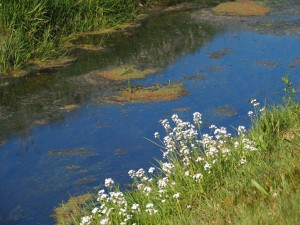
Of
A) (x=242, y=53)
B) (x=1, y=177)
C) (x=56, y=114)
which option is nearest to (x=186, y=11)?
(x=242, y=53)

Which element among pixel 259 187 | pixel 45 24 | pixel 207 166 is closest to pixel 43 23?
pixel 45 24

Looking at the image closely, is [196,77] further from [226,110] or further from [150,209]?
[150,209]

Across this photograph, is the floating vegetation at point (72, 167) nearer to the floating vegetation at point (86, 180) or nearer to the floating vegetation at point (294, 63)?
the floating vegetation at point (86, 180)

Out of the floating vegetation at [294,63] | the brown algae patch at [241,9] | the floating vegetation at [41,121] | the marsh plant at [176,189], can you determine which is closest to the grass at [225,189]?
the marsh plant at [176,189]

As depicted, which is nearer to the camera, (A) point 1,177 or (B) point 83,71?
(A) point 1,177

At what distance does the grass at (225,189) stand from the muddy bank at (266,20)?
653 cm

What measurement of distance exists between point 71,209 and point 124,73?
15.2ft

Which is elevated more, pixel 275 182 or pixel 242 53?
pixel 275 182

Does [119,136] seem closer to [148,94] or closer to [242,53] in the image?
[148,94]

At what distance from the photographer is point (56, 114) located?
980 cm

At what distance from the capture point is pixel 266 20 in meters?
14.3

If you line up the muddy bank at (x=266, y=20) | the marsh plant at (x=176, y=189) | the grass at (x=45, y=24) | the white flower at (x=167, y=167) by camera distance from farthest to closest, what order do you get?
the muddy bank at (x=266, y=20), the grass at (x=45, y=24), the white flower at (x=167, y=167), the marsh plant at (x=176, y=189)

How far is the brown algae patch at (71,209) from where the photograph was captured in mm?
6688

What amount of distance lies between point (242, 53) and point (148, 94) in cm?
235
